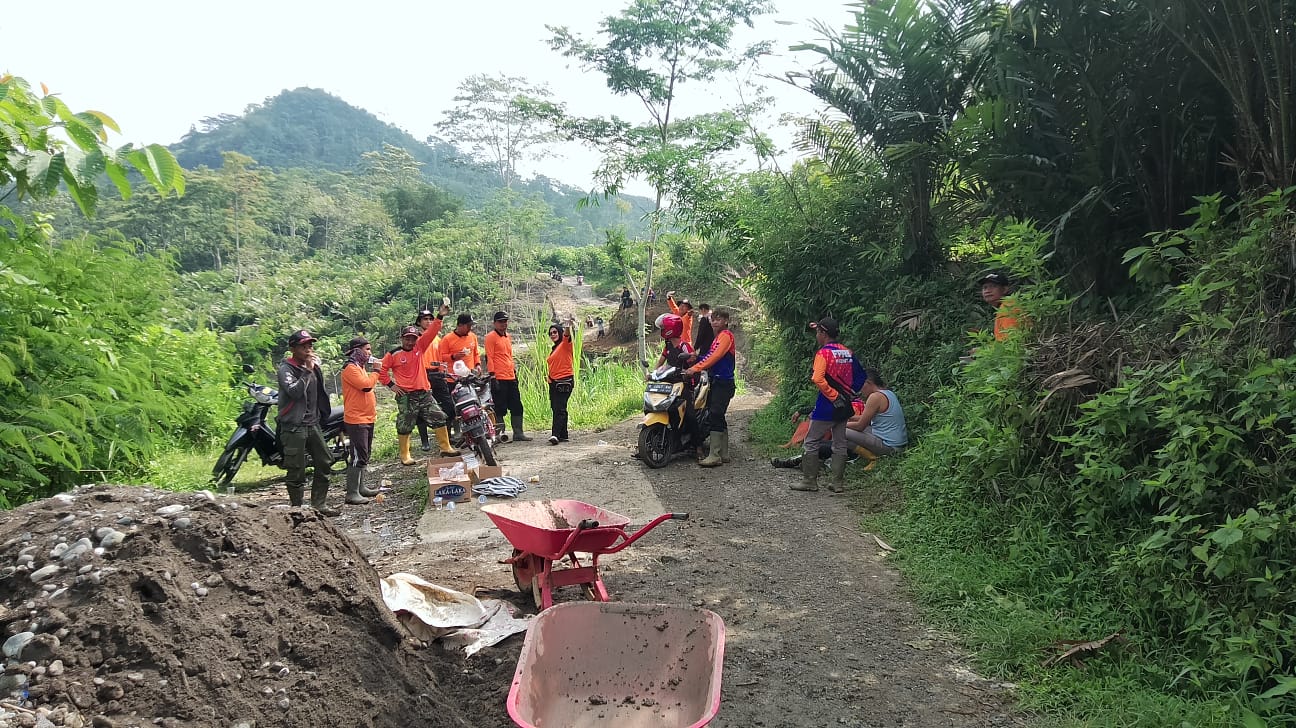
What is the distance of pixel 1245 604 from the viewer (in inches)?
119

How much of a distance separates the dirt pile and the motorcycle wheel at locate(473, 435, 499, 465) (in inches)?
163

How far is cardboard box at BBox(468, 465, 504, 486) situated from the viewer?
6.92 metres

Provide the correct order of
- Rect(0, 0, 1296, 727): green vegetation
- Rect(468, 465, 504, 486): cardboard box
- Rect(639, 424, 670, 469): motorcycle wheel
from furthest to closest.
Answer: Rect(639, 424, 670, 469): motorcycle wheel → Rect(468, 465, 504, 486): cardboard box → Rect(0, 0, 1296, 727): green vegetation

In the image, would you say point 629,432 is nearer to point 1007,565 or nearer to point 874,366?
point 874,366

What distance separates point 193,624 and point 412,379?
5502mm

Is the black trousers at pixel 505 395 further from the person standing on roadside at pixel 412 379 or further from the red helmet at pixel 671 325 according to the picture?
the red helmet at pixel 671 325

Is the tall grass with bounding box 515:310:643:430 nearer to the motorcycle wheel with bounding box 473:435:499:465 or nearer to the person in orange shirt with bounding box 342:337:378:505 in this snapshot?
the motorcycle wheel with bounding box 473:435:499:465

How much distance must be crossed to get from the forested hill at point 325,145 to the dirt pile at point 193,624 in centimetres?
6000

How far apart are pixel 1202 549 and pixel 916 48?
5814mm

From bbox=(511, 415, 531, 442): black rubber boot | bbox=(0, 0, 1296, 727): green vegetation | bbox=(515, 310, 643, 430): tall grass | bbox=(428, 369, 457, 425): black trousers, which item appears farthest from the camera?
bbox=(515, 310, 643, 430): tall grass

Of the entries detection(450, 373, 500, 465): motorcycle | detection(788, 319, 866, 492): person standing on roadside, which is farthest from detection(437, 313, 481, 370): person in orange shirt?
detection(788, 319, 866, 492): person standing on roadside

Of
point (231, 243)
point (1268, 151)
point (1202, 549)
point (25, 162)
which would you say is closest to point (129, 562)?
point (25, 162)

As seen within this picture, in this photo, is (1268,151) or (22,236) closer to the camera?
(1268,151)

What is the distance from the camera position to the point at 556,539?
3.75 meters
